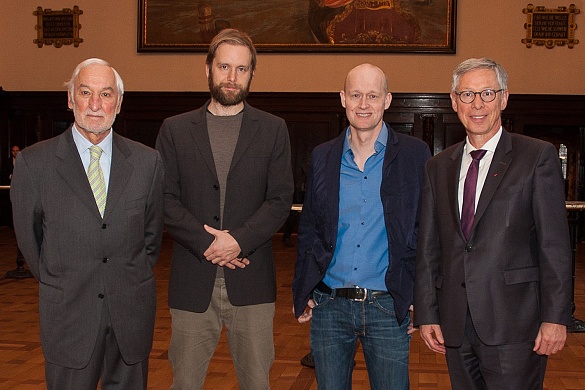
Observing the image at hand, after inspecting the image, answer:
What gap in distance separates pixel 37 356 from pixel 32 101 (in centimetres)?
1095

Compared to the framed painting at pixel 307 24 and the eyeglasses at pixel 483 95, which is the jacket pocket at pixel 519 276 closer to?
the eyeglasses at pixel 483 95

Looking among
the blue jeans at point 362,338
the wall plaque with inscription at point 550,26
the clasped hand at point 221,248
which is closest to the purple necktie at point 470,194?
the blue jeans at point 362,338

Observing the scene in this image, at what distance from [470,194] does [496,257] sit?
0.85ft

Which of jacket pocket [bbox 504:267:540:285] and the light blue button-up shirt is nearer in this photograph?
jacket pocket [bbox 504:267:540:285]

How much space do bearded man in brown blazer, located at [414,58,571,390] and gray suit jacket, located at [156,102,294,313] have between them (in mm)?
769

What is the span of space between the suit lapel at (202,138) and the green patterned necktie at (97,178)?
517 millimetres

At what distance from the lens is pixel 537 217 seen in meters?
2.70

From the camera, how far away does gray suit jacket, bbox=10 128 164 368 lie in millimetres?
2842

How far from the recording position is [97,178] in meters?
2.92

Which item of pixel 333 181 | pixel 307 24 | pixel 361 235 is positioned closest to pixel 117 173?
pixel 333 181

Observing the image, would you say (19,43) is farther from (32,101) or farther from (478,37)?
(478,37)

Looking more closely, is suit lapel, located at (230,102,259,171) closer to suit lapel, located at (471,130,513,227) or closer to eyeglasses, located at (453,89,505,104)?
eyeglasses, located at (453,89,505,104)

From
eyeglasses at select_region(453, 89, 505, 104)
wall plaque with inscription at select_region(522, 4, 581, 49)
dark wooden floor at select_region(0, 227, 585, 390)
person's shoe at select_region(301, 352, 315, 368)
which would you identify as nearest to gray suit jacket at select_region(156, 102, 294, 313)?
eyeglasses at select_region(453, 89, 505, 104)

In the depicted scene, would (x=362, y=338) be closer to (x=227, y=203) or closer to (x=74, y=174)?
(x=227, y=203)
